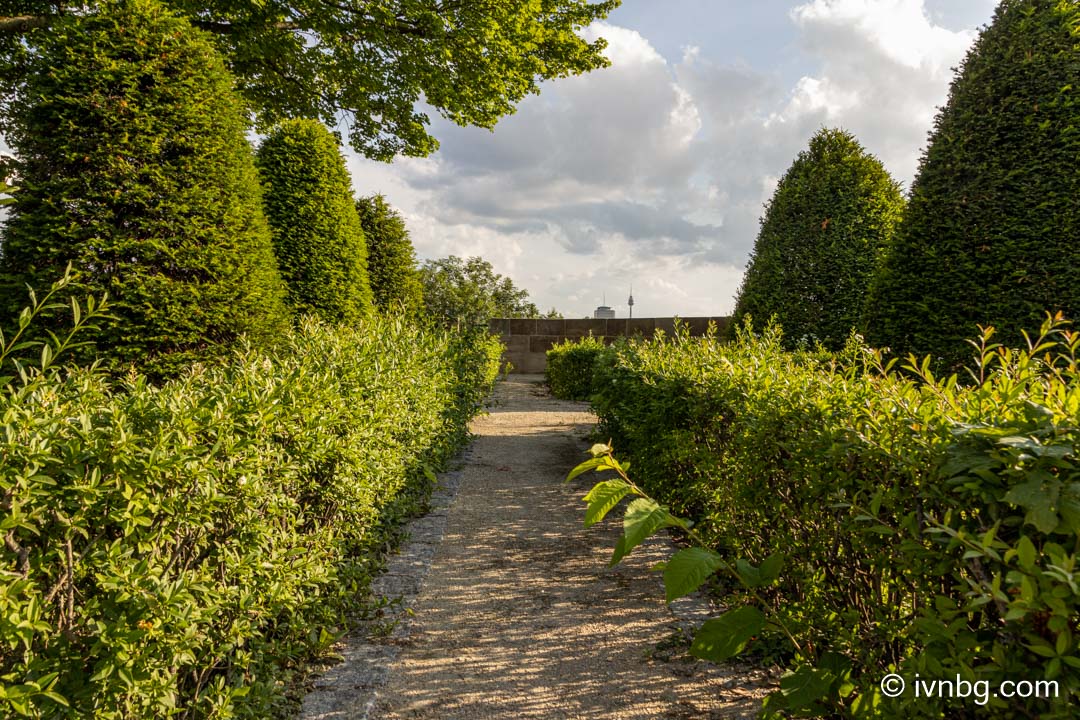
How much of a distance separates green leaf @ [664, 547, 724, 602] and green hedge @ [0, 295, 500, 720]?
1672mm

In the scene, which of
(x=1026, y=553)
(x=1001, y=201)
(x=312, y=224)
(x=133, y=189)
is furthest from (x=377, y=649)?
(x=312, y=224)

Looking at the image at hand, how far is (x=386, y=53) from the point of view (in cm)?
1336

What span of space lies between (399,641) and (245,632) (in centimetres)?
136

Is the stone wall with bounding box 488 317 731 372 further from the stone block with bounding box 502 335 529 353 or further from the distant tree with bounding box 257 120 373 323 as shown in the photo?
the distant tree with bounding box 257 120 373 323

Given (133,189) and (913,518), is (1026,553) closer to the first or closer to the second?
(913,518)

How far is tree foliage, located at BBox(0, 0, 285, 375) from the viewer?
15.7ft

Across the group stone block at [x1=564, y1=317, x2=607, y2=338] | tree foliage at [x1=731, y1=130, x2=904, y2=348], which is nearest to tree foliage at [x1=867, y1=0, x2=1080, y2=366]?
tree foliage at [x1=731, y1=130, x2=904, y2=348]

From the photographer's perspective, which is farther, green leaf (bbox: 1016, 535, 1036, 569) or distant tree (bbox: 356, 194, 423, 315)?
distant tree (bbox: 356, 194, 423, 315)

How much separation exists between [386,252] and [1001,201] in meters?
13.4

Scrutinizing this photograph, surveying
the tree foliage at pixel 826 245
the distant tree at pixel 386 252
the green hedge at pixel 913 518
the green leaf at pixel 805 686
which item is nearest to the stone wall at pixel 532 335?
the distant tree at pixel 386 252

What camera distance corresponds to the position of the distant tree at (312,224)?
917 centimetres

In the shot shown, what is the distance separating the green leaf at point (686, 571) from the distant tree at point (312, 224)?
827cm

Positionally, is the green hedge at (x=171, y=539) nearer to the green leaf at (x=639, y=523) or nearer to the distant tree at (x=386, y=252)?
the green leaf at (x=639, y=523)

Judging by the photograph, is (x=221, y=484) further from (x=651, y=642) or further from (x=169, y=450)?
(x=651, y=642)
